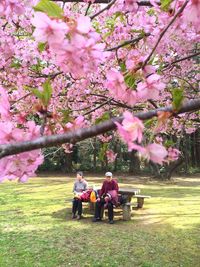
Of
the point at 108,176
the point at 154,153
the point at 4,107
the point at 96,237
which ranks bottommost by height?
the point at 96,237

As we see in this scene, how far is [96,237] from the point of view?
7.52 m

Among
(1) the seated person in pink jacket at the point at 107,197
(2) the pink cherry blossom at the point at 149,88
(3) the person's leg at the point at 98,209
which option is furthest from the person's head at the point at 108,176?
(2) the pink cherry blossom at the point at 149,88

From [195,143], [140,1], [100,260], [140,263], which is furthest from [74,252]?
[195,143]

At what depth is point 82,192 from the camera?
9.83 meters

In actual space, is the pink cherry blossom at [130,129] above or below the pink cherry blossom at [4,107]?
below

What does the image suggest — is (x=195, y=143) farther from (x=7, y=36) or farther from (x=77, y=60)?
(x=77, y=60)

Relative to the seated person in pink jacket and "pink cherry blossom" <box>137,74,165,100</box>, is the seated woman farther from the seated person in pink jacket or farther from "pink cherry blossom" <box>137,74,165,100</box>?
"pink cherry blossom" <box>137,74,165,100</box>

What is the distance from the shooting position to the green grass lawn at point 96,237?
6305mm

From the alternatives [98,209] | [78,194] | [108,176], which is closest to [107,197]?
[98,209]

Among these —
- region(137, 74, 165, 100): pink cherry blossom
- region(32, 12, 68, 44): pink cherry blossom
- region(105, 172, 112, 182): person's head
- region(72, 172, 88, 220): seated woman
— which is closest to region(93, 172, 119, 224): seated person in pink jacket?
region(105, 172, 112, 182): person's head

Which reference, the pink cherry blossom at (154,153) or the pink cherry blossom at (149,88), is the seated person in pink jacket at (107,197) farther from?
the pink cherry blossom at (154,153)

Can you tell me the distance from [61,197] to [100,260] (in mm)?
6593

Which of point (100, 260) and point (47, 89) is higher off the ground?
point (47, 89)

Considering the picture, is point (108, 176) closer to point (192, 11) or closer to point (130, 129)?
point (192, 11)
